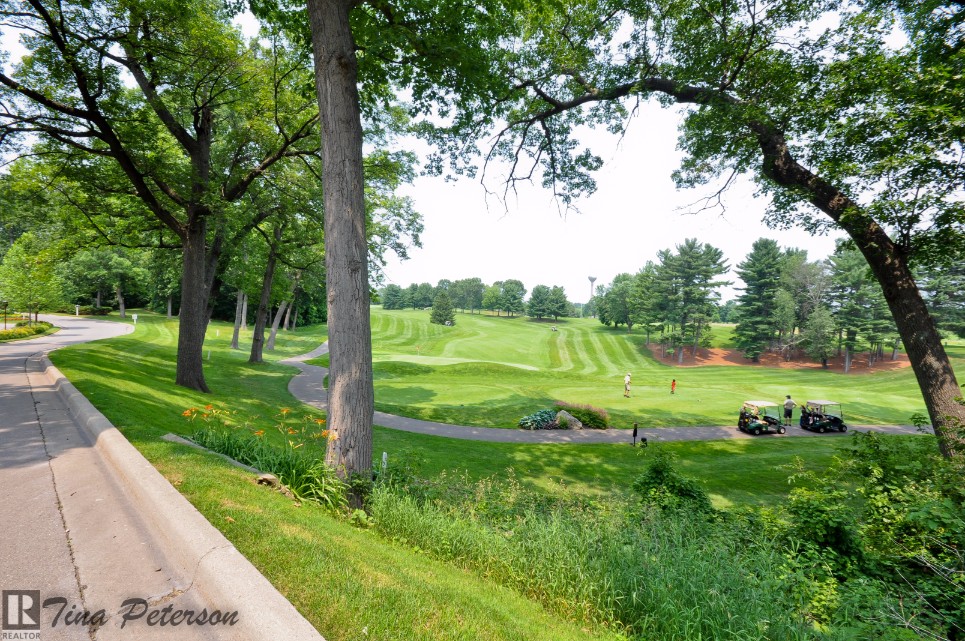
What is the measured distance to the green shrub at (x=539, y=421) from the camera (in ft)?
56.7

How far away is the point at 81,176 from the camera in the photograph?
12.3m

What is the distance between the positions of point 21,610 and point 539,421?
16291 mm

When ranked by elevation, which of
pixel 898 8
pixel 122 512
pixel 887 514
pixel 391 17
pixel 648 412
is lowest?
pixel 648 412

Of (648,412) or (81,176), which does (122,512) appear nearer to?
(81,176)

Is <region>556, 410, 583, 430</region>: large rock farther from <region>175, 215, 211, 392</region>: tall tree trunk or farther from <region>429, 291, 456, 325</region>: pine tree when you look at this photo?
<region>429, 291, 456, 325</region>: pine tree

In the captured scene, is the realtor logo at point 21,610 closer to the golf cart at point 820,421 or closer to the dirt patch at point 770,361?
the golf cart at point 820,421

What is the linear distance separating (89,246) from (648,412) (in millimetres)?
26781

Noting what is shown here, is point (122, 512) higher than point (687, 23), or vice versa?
point (687, 23)

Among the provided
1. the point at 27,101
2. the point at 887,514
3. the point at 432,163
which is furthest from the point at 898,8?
the point at 27,101

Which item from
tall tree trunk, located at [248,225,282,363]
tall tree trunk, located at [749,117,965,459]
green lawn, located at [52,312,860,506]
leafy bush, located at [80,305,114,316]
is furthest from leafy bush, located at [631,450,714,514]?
leafy bush, located at [80,305,114,316]

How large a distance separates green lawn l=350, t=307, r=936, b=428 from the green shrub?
0.89 meters

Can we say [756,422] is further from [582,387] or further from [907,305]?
[907,305]

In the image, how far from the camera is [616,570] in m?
3.81

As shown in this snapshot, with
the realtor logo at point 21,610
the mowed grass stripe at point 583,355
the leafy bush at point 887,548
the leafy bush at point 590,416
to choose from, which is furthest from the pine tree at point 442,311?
the realtor logo at point 21,610
